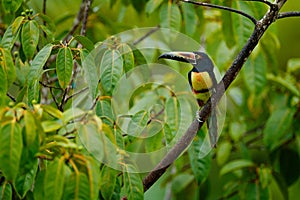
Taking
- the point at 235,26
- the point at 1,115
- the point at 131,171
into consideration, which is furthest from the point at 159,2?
the point at 1,115

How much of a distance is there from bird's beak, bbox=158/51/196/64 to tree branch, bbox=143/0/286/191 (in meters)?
0.19

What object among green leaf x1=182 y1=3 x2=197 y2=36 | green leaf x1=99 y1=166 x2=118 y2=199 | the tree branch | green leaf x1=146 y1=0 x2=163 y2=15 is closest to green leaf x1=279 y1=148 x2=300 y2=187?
green leaf x1=182 y1=3 x2=197 y2=36

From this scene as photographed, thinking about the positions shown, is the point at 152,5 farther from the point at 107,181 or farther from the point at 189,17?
the point at 107,181

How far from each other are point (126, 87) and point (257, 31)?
825 millimetres

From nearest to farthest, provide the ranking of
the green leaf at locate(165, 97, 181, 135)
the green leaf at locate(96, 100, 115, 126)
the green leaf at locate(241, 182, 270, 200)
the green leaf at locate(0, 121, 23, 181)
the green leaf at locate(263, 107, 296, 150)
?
the green leaf at locate(0, 121, 23, 181), the green leaf at locate(96, 100, 115, 126), the green leaf at locate(165, 97, 181, 135), the green leaf at locate(241, 182, 270, 200), the green leaf at locate(263, 107, 296, 150)

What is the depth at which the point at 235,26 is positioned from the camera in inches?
79.4

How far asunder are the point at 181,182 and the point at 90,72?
4.17 ft

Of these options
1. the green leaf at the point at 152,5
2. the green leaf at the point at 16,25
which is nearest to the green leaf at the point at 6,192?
the green leaf at the point at 16,25

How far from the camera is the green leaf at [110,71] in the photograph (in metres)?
1.53

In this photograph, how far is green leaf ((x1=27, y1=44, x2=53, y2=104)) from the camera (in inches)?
59.1

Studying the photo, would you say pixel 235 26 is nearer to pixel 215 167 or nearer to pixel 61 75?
pixel 61 75

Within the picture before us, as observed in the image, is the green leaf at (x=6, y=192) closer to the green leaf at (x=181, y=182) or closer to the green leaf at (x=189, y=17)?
the green leaf at (x=189, y=17)

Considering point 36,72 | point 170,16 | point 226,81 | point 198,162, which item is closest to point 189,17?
point 170,16

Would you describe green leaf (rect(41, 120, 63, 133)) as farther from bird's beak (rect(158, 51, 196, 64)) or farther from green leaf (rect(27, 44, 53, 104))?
bird's beak (rect(158, 51, 196, 64))
